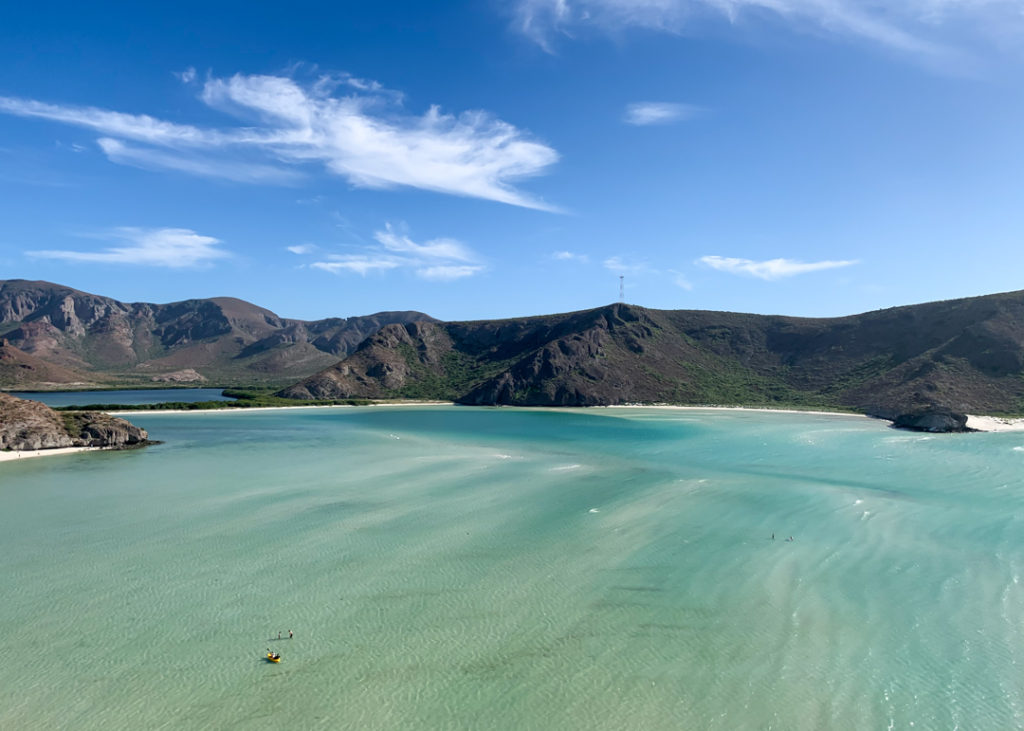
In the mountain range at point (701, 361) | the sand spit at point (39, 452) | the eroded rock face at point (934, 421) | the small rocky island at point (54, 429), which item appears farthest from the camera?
the mountain range at point (701, 361)

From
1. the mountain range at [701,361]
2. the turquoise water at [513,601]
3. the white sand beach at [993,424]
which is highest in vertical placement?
the mountain range at [701,361]

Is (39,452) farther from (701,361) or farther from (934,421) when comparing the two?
(701,361)

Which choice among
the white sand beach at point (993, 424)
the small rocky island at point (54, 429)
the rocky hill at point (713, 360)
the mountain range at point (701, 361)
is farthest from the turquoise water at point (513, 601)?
the mountain range at point (701, 361)

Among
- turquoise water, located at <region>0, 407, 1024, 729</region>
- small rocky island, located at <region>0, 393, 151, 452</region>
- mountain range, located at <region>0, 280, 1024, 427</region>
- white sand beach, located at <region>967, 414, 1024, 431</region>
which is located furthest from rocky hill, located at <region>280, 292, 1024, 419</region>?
small rocky island, located at <region>0, 393, 151, 452</region>

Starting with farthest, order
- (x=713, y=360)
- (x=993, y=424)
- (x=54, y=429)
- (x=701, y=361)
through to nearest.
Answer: (x=713, y=360) → (x=701, y=361) → (x=993, y=424) → (x=54, y=429)

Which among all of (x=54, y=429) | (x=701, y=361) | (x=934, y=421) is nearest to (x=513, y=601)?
(x=54, y=429)

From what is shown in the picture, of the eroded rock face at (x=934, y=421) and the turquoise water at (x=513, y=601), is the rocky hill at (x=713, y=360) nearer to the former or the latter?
the eroded rock face at (x=934, y=421)

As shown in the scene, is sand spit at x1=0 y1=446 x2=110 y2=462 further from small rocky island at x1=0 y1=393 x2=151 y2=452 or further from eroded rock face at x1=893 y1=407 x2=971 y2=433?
eroded rock face at x1=893 y1=407 x2=971 y2=433
